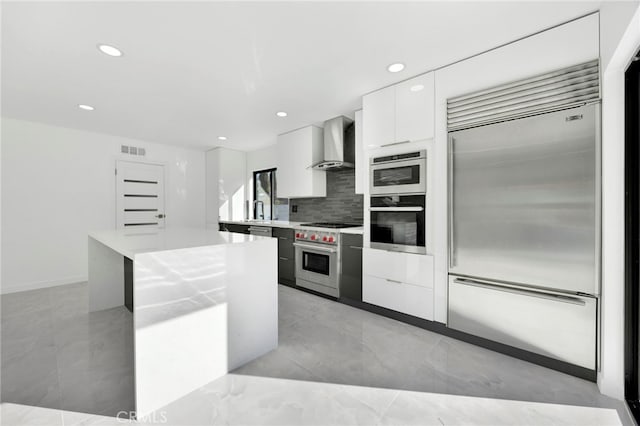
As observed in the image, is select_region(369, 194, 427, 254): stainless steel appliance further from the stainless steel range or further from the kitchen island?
the kitchen island

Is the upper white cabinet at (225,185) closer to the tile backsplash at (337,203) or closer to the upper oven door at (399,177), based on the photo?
the tile backsplash at (337,203)

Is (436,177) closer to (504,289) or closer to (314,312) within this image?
(504,289)

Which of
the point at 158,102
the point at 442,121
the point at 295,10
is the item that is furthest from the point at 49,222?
the point at 442,121

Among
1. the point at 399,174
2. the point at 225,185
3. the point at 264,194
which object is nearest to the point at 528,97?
the point at 399,174

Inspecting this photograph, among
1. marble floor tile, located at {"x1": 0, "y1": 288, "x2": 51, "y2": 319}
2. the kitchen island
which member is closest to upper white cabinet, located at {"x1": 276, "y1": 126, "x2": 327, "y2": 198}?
the kitchen island

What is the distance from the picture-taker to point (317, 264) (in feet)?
11.1

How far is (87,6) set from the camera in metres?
1.63

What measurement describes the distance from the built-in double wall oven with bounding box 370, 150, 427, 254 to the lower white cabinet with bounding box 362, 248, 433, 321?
0.30 ft

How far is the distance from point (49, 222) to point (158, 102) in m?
2.77

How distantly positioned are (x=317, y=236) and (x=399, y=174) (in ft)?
4.33

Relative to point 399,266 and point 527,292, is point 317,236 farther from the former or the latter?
point 527,292

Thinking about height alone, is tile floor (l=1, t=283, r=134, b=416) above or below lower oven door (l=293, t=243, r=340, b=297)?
below

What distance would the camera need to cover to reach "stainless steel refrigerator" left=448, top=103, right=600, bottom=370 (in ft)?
5.49

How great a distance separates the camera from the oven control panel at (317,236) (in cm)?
315
